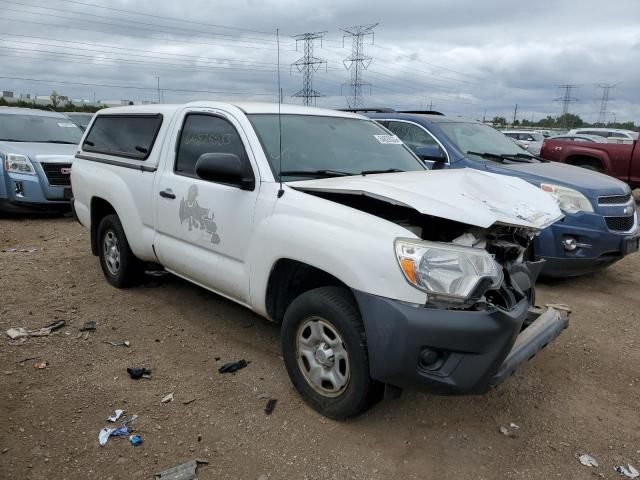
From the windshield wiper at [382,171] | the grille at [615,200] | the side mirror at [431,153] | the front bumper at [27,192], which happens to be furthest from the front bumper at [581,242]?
the front bumper at [27,192]

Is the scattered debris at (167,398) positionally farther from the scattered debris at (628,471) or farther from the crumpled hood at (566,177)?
the crumpled hood at (566,177)

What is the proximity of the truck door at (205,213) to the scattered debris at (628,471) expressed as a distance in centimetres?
237

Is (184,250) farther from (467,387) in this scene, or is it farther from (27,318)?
(467,387)

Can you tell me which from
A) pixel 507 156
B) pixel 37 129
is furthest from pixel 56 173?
pixel 507 156

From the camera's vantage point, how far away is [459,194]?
321cm

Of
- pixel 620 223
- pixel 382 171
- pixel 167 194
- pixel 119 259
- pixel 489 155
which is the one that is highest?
pixel 382 171

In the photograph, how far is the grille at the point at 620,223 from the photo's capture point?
5656 millimetres

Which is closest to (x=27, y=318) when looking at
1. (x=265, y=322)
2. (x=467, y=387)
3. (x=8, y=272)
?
(x=8, y=272)

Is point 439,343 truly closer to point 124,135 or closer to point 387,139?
point 387,139

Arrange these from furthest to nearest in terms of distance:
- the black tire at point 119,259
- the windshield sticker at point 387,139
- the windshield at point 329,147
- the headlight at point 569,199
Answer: the headlight at point 569,199, the black tire at point 119,259, the windshield sticker at point 387,139, the windshield at point 329,147

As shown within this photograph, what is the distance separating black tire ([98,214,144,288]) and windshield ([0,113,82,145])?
17.9ft

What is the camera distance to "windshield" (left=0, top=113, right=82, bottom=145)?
9.79 m

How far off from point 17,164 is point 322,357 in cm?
774

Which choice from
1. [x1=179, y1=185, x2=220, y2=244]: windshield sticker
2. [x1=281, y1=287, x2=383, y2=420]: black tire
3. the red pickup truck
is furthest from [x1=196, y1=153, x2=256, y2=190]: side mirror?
the red pickup truck
